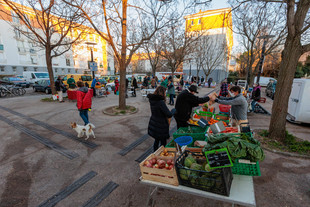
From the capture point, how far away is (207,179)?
1.84 meters

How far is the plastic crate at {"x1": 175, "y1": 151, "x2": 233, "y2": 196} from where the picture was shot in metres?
1.76

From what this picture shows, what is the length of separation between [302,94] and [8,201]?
10.3m

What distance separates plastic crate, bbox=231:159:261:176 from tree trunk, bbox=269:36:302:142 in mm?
3782

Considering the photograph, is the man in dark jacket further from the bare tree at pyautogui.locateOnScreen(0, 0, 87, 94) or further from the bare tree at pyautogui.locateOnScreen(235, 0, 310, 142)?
the bare tree at pyautogui.locateOnScreen(0, 0, 87, 94)

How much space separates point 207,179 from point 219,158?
31cm

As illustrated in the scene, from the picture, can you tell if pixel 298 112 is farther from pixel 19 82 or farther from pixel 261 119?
pixel 19 82

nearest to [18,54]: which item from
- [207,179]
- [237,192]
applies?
[207,179]

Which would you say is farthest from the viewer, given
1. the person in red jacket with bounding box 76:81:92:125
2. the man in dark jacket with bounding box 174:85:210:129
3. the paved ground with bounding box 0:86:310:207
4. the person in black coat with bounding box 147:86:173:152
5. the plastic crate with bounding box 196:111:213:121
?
the person in red jacket with bounding box 76:81:92:125

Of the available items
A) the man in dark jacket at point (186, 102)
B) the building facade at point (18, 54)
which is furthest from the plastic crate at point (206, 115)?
the building facade at point (18, 54)

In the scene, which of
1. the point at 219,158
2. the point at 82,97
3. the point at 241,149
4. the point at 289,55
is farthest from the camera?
the point at 82,97

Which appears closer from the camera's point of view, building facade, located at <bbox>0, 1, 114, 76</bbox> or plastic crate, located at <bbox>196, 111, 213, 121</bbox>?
plastic crate, located at <bbox>196, 111, 213, 121</bbox>

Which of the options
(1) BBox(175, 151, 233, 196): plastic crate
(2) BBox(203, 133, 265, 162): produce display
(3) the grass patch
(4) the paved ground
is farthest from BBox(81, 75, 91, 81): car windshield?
(2) BBox(203, 133, 265, 162): produce display

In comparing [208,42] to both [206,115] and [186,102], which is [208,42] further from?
[186,102]

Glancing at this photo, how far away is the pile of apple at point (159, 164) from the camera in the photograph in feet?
7.37
